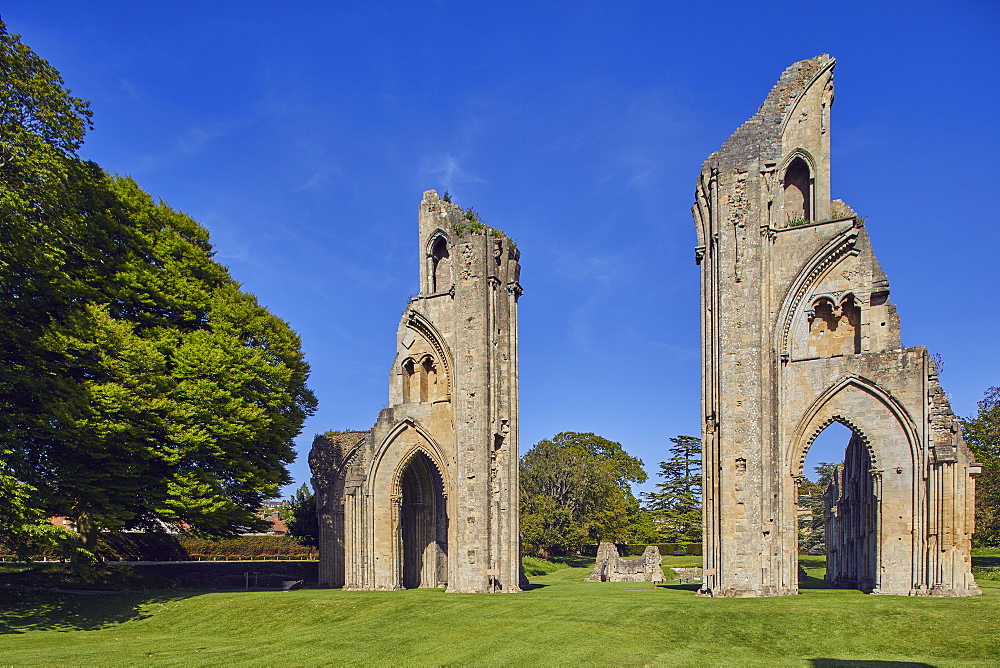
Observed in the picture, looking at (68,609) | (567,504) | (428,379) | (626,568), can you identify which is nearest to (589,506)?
(567,504)

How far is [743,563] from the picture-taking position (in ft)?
69.4

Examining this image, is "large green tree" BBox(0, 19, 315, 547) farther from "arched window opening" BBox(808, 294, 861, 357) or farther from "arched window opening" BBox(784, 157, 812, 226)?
"arched window opening" BBox(784, 157, 812, 226)

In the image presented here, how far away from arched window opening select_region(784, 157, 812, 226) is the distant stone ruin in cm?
1536

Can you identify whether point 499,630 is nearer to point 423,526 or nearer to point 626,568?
point 423,526

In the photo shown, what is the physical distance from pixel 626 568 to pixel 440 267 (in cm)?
1542

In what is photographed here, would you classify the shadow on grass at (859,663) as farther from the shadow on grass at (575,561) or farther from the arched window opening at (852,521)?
the shadow on grass at (575,561)

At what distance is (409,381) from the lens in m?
28.2

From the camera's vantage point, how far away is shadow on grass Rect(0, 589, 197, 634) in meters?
19.8

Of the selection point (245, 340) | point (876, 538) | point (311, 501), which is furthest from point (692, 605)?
point (311, 501)

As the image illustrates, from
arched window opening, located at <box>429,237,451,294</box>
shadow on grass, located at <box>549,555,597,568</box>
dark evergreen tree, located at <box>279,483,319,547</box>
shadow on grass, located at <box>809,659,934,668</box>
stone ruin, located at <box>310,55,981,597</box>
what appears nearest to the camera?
shadow on grass, located at <box>809,659,934,668</box>

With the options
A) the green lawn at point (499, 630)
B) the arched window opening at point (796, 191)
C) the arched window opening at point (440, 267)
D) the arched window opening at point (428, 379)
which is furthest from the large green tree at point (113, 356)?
the arched window opening at point (796, 191)

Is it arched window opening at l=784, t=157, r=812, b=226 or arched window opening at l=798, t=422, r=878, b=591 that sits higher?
arched window opening at l=784, t=157, r=812, b=226

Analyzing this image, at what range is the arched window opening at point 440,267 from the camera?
90.6 ft

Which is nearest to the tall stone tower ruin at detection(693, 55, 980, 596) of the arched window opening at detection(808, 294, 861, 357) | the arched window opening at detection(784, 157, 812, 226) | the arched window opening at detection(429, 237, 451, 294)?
the arched window opening at detection(808, 294, 861, 357)
